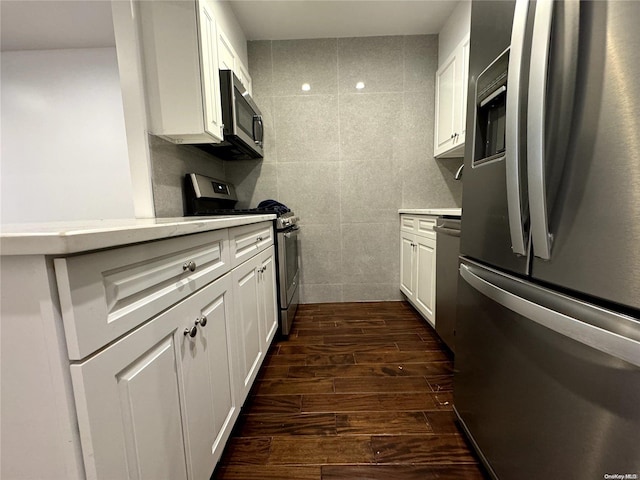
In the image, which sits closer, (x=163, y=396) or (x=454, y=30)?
(x=163, y=396)

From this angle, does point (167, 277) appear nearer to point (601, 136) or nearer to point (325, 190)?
point (601, 136)

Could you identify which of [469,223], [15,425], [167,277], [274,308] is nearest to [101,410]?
[15,425]

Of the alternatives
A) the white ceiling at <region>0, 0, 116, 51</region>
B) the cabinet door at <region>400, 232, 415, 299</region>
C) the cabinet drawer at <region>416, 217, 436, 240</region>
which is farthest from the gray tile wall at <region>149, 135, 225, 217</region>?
the cabinet door at <region>400, 232, 415, 299</region>

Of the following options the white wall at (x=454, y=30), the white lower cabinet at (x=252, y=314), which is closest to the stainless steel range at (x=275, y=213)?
the white lower cabinet at (x=252, y=314)

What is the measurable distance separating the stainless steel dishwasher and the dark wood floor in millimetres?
238

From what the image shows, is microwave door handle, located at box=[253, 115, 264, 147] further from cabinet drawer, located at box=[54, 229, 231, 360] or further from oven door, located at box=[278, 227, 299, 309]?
cabinet drawer, located at box=[54, 229, 231, 360]

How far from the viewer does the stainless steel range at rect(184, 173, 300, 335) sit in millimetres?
1791

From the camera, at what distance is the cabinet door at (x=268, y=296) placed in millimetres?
1618

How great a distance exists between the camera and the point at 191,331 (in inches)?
30.3

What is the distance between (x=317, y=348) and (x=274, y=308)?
423mm

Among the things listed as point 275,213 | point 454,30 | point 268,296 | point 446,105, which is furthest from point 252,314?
point 454,30

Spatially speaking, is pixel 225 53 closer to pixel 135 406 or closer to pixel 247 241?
pixel 247 241

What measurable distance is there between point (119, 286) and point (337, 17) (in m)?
2.66

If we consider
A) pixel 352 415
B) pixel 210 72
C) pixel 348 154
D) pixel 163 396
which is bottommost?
pixel 352 415
